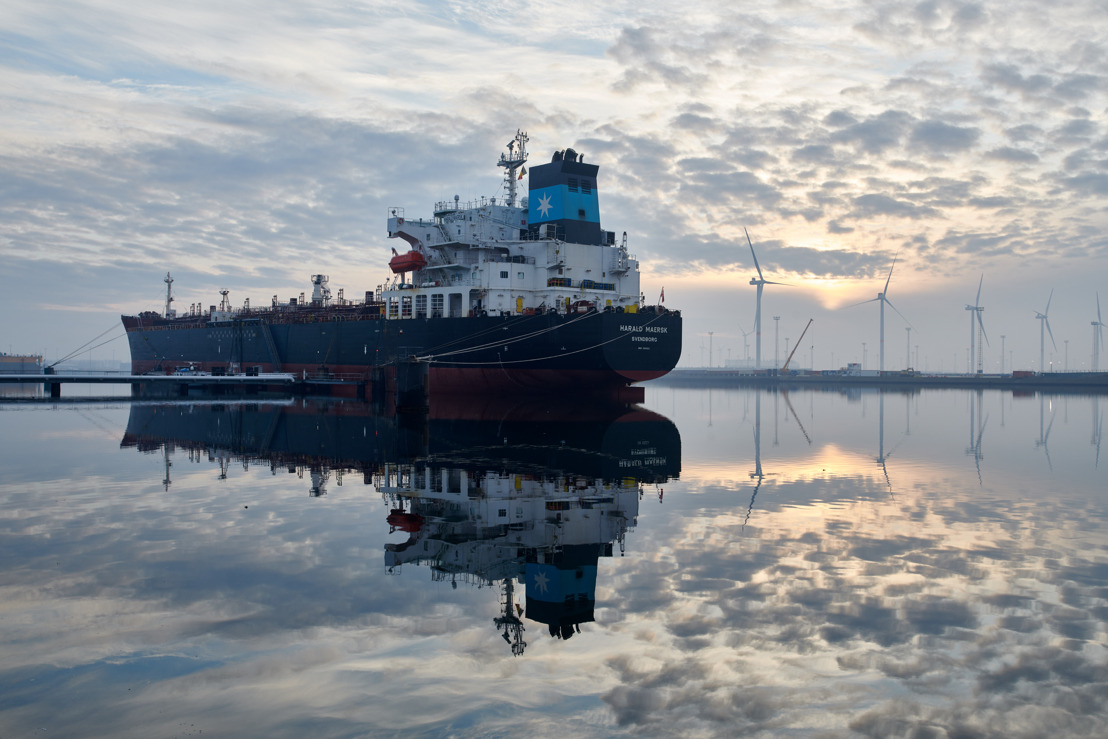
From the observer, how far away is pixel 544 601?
31.5 ft

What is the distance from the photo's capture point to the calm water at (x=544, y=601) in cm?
669

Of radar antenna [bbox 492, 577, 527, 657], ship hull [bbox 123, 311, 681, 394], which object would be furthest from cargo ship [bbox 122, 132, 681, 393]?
radar antenna [bbox 492, 577, 527, 657]

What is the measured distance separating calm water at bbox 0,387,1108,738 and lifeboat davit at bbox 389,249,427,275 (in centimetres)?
3002

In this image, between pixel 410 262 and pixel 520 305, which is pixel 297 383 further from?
pixel 520 305

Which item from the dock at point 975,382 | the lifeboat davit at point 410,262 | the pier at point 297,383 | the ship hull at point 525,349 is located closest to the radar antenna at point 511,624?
the pier at point 297,383

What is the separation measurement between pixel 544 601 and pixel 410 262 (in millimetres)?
41898

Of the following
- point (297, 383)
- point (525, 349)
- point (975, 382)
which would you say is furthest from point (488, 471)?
point (975, 382)

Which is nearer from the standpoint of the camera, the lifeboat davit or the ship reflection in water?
the ship reflection in water

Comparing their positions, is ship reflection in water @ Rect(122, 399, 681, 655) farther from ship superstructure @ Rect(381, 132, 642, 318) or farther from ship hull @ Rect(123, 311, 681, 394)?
ship superstructure @ Rect(381, 132, 642, 318)

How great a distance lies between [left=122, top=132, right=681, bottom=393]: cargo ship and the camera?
42031mm

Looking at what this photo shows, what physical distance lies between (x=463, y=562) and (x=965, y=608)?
620 centimetres

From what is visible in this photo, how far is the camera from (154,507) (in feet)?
49.0

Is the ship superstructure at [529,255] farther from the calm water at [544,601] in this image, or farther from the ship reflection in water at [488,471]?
the calm water at [544,601]

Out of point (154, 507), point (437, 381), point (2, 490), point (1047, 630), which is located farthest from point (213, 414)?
point (1047, 630)
